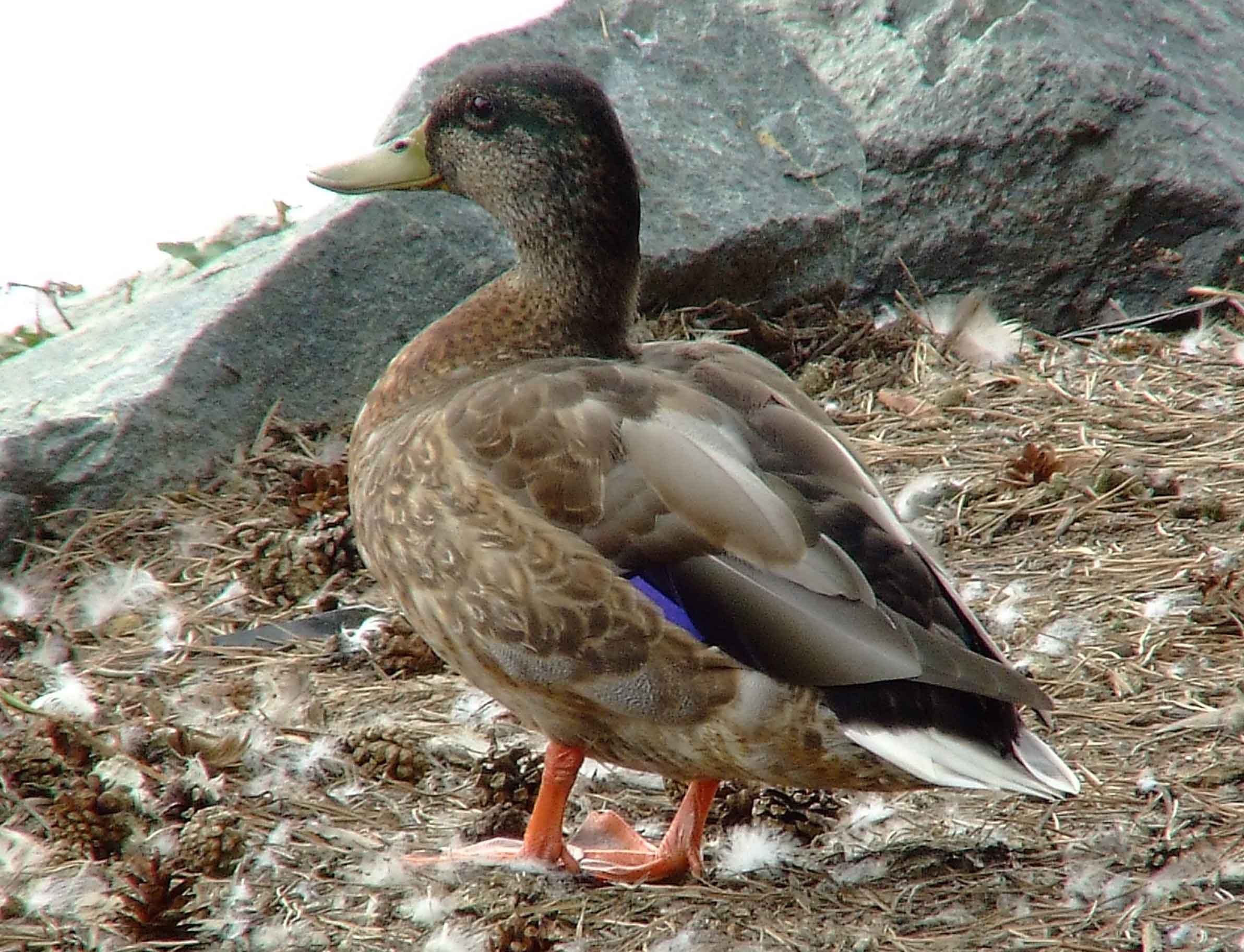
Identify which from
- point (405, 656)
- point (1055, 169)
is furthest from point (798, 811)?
point (1055, 169)

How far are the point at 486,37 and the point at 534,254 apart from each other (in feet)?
6.48

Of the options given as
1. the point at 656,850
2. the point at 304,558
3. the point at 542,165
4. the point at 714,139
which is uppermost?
the point at 542,165

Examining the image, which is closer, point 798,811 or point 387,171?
point 798,811

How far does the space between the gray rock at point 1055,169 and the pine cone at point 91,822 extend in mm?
2916

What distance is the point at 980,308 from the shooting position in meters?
4.50

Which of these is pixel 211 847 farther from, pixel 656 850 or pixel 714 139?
pixel 714 139

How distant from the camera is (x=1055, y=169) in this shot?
15.3ft

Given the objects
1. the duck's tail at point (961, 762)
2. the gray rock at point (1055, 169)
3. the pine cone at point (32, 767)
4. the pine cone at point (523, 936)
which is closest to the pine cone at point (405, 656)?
the pine cone at point (32, 767)

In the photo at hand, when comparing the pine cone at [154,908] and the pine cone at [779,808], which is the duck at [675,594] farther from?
the pine cone at [154,908]

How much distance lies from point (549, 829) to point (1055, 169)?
9.76ft

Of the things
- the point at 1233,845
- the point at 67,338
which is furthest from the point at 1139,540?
the point at 67,338

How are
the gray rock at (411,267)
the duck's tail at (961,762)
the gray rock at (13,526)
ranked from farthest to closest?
the gray rock at (411,267), the gray rock at (13,526), the duck's tail at (961,762)

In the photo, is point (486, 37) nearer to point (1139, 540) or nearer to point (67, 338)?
point (67, 338)

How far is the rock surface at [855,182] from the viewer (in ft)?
14.0
